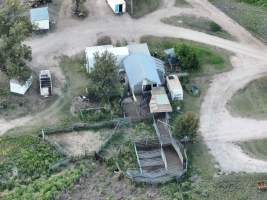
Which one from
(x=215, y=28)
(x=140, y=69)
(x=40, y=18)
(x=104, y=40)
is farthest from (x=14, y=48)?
(x=215, y=28)

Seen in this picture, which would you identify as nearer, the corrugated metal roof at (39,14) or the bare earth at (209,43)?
the bare earth at (209,43)

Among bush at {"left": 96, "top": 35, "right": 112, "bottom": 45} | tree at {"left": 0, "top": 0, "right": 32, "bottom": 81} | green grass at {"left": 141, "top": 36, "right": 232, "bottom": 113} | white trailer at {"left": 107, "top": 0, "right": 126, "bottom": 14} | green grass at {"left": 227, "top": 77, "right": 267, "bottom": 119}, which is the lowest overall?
green grass at {"left": 227, "top": 77, "right": 267, "bottom": 119}

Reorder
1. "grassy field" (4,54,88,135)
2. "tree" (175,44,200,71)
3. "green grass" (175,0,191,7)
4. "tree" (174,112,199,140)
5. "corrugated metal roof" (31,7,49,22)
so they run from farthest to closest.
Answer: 1. "green grass" (175,0,191,7)
2. "corrugated metal roof" (31,7,49,22)
3. "tree" (175,44,200,71)
4. "grassy field" (4,54,88,135)
5. "tree" (174,112,199,140)

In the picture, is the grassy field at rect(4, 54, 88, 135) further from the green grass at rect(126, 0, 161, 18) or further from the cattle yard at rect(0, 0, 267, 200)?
the green grass at rect(126, 0, 161, 18)

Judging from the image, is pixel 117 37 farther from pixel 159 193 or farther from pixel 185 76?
pixel 159 193

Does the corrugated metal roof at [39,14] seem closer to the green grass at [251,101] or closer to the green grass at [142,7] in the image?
the green grass at [142,7]

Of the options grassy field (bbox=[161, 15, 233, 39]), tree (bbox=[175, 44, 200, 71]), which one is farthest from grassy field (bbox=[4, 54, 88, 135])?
grassy field (bbox=[161, 15, 233, 39])

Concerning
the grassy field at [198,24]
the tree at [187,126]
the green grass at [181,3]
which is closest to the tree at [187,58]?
the grassy field at [198,24]
